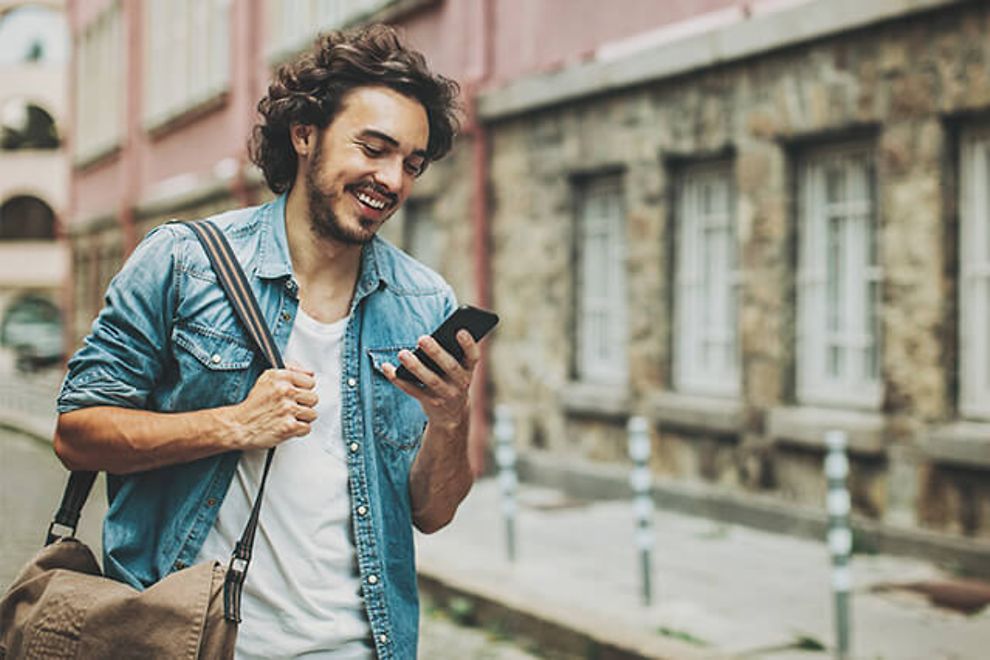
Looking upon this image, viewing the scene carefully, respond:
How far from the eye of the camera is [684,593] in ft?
25.7

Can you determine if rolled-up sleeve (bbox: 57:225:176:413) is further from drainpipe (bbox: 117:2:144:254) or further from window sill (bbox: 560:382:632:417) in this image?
drainpipe (bbox: 117:2:144:254)

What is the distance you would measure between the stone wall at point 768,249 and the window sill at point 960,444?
0.02 meters

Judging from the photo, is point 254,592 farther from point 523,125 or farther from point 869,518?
point 523,125

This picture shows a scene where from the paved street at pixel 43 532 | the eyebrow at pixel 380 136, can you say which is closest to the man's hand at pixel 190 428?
the eyebrow at pixel 380 136

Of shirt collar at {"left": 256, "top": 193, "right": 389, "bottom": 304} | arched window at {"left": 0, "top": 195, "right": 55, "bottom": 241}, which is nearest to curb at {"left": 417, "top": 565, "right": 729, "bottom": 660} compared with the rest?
shirt collar at {"left": 256, "top": 193, "right": 389, "bottom": 304}

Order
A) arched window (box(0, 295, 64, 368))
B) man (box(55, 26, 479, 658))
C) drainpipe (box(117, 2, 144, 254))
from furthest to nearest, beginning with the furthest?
arched window (box(0, 295, 64, 368))
drainpipe (box(117, 2, 144, 254))
man (box(55, 26, 479, 658))

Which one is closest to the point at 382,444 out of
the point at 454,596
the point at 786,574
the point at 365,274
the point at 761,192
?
the point at 365,274

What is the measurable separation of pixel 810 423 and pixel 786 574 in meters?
1.43

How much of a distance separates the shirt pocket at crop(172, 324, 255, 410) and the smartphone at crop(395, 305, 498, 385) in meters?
0.27

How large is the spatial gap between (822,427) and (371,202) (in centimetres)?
731

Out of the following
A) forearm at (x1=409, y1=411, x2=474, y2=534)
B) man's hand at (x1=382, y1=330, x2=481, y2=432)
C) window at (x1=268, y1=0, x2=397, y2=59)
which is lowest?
forearm at (x1=409, y1=411, x2=474, y2=534)

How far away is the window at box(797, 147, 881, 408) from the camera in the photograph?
9.54 metres

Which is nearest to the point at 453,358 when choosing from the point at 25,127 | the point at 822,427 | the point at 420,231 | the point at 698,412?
the point at 822,427

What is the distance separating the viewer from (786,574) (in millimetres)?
8477
